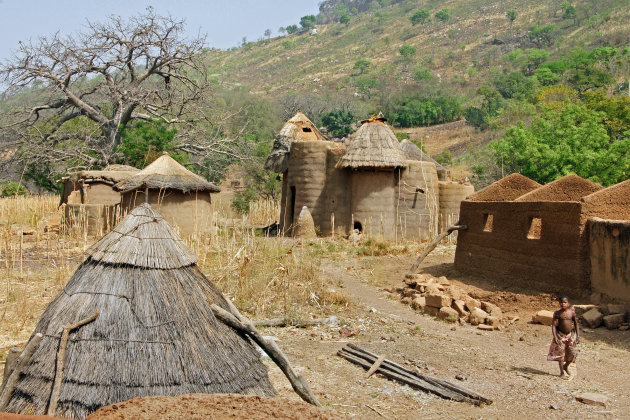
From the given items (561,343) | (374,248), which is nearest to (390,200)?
(374,248)

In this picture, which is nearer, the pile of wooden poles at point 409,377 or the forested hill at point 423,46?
the pile of wooden poles at point 409,377

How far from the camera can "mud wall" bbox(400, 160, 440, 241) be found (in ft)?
55.2

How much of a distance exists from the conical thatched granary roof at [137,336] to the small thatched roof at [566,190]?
727 centimetres

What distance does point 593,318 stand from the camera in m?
7.79

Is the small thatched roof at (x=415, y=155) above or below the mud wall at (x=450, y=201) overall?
above

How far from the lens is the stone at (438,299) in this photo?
360 inches

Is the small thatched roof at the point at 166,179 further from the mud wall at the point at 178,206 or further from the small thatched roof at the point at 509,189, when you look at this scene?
the small thatched roof at the point at 509,189

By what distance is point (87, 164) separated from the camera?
23.4 metres

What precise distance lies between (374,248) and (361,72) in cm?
5856

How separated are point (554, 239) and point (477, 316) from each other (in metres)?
1.80

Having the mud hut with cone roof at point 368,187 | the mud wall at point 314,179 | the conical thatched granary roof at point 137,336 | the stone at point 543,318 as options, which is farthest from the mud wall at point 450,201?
the conical thatched granary roof at point 137,336

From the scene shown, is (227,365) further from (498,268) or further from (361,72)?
(361,72)

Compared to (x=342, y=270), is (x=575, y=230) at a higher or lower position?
higher

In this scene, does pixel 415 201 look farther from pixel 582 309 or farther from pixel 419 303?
pixel 582 309
